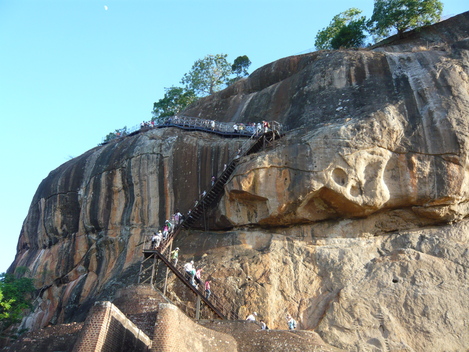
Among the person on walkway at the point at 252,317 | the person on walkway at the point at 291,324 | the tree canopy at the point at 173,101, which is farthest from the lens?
the tree canopy at the point at 173,101

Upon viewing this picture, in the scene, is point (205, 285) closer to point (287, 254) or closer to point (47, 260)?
point (287, 254)

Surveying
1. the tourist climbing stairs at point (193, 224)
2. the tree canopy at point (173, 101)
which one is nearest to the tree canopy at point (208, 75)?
the tree canopy at point (173, 101)

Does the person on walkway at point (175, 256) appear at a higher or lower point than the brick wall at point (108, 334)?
higher

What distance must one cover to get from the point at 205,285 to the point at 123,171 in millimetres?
9840

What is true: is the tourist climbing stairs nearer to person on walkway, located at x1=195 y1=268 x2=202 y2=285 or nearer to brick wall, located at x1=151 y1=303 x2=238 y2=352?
person on walkway, located at x1=195 y1=268 x2=202 y2=285

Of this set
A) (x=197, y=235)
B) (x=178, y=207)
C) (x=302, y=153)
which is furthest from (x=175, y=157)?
(x=302, y=153)

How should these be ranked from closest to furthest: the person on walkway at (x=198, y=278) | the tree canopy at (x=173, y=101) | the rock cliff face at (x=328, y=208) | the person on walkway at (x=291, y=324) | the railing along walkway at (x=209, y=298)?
1. the person on walkway at (x=291, y=324)
2. the rock cliff face at (x=328, y=208)
3. the railing along walkway at (x=209, y=298)
4. the person on walkway at (x=198, y=278)
5. the tree canopy at (x=173, y=101)

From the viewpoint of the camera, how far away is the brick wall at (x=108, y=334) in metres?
15.1

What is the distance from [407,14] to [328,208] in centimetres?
2039

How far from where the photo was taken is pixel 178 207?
27375 mm

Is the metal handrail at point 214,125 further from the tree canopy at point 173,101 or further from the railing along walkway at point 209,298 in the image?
the tree canopy at point 173,101

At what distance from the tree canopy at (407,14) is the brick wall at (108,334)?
29.5 m

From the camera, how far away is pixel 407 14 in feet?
124

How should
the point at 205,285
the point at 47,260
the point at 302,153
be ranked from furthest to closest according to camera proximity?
the point at 47,260 → the point at 302,153 → the point at 205,285
